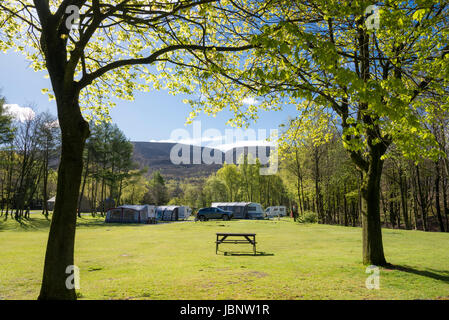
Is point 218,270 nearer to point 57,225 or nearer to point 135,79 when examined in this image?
point 57,225

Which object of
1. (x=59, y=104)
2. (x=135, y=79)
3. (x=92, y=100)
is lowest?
(x=59, y=104)

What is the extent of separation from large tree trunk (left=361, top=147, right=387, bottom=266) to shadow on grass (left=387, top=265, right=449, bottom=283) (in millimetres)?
419

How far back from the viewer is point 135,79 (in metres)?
8.17

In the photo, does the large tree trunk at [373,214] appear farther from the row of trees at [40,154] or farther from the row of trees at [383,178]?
the row of trees at [40,154]

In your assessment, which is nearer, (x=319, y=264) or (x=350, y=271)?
(x=350, y=271)

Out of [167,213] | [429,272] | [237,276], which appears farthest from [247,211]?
[237,276]

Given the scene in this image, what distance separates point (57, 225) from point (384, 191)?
3797 cm

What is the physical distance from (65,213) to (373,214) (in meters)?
8.04

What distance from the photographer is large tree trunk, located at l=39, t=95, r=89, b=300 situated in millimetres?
4457

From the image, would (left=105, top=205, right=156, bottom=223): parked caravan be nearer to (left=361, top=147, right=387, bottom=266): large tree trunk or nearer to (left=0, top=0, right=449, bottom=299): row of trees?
(left=0, top=0, right=449, bottom=299): row of trees

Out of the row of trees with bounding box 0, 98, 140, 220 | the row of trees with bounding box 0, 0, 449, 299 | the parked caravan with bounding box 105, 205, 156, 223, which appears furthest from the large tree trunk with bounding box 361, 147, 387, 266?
the parked caravan with bounding box 105, 205, 156, 223

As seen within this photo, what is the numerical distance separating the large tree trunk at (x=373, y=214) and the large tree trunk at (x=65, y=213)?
25.4 feet
